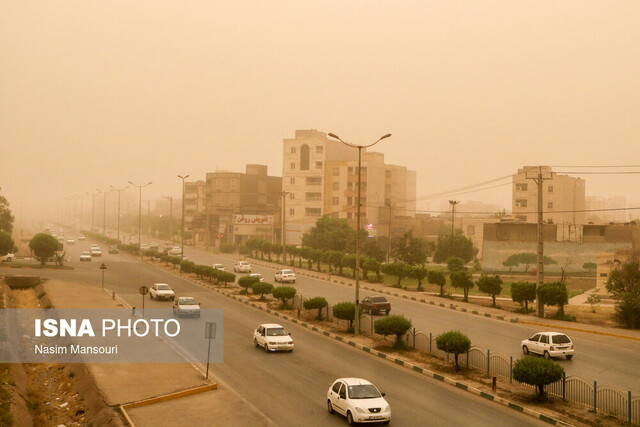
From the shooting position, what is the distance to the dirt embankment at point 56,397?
19891mm

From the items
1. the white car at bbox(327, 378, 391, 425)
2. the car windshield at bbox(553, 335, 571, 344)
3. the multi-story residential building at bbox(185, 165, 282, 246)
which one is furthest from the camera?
the multi-story residential building at bbox(185, 165, 282, 246)

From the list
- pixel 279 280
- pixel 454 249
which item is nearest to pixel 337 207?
pixel 454 249

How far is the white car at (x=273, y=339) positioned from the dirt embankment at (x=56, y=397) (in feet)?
27.5

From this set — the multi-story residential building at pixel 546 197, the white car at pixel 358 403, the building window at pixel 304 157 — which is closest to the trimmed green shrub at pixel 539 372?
the white car at pixel 358 403

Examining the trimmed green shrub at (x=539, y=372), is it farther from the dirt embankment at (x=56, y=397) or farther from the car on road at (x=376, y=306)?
the car on road at (x=376, y=306)

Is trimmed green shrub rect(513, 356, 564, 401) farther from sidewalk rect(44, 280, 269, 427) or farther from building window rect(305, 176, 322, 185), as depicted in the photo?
building window rect(305, 176, 322, 185)

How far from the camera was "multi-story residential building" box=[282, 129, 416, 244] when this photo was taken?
136875 millimetres

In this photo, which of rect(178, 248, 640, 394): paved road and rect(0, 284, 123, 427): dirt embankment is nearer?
rect(0, 284, 123, 427): dirt embankment

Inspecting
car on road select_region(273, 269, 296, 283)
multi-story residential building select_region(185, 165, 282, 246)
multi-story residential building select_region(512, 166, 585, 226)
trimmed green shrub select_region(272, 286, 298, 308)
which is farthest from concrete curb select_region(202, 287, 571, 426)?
multi-story residential building select_region(512, 166, 585, 226)

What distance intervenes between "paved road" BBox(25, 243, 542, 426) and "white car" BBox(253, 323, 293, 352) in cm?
37

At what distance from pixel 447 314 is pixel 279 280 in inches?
965

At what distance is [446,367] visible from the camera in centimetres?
2569

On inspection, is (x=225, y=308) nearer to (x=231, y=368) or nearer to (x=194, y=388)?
(x=231, y=368)

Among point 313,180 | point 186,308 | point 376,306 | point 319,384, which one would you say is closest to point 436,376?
point 319,384
